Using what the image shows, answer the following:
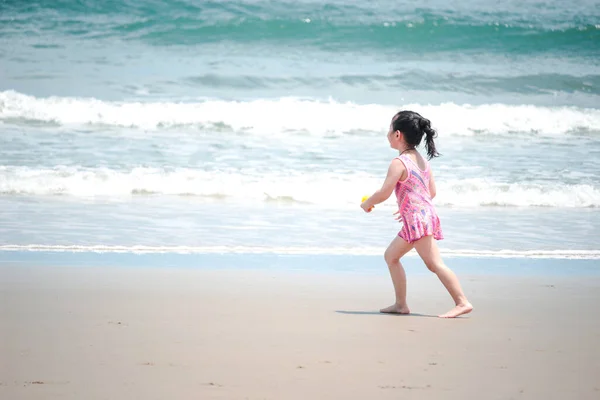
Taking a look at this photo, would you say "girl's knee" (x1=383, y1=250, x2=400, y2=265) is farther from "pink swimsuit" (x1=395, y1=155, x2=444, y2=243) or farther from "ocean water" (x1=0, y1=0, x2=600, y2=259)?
"ocean water" (x1=0, y1=0, x2=600, y2=259)

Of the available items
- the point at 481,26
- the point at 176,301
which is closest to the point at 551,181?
the point at 176,301

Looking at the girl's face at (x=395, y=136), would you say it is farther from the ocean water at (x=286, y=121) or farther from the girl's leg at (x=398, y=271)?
the ocean water at (x=286, y=121)

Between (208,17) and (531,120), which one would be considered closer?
(531,120)

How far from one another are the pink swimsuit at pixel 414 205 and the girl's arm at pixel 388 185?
0.10 feet

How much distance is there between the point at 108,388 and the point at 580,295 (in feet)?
10.2

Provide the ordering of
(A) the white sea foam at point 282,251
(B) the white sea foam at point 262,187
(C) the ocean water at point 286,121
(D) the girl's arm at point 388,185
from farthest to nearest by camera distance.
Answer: (B) the white sea foam at point 262,187, (C) the ocean water at point 286,121, (A) the white sea foam at point 282,251, (D) the girl's arm at point 388,185

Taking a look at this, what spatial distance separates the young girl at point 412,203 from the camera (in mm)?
4266

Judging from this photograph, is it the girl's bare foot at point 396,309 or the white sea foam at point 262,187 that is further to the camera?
the white sea foam at point 262,187

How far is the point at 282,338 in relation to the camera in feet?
11.4

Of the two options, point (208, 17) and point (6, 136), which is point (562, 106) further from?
point (6, 136)

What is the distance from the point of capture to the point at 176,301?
14.2 feet

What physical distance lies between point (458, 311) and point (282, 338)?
42.1 inches

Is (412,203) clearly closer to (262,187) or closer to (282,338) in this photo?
(282,338)

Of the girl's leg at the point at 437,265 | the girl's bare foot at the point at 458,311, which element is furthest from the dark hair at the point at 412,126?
the girl's bare foot at the point at 458,311
